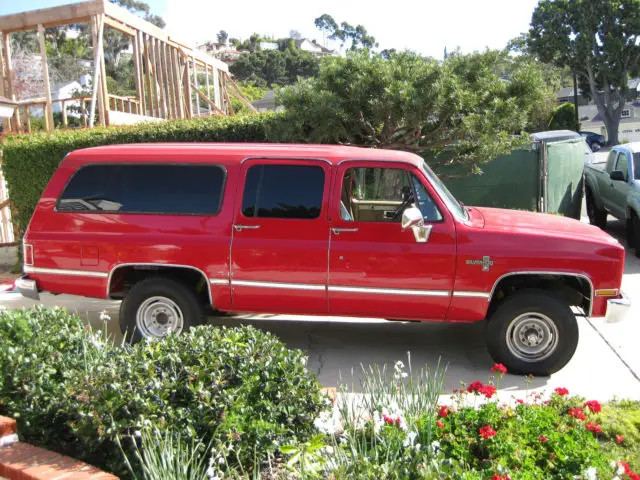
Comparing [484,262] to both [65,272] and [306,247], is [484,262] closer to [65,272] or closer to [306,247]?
[306,247]

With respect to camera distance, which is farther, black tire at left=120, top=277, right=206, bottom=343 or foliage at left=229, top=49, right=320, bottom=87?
foliage at left=229, top=49, right=320, bottom=87

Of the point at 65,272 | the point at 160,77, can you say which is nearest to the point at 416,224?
the point at 65,272

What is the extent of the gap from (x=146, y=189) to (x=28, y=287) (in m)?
1.58

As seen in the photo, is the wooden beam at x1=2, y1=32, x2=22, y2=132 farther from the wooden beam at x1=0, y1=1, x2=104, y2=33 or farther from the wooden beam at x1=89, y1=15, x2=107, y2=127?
the wooden beam at x1=89, y1=15, x2=107, y2=127

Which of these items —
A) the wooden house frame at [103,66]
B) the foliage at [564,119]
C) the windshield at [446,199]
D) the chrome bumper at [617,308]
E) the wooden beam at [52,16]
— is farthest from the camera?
the foliage at [564,119]

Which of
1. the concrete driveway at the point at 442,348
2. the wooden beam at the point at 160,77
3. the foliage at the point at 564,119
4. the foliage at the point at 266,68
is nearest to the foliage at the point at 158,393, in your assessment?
the concrete driveway at the point at 442,348

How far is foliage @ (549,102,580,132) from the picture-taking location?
1863 inches

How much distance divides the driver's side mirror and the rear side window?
1.85 metres

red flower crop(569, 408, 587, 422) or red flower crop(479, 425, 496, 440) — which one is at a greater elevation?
red flower crop(479, 425, 496, 440)

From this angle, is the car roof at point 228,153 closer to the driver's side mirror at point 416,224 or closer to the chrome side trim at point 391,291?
the driver's side mirror at point 416,224

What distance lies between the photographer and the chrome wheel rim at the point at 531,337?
19.5 feet

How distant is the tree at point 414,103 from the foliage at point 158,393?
601 cm

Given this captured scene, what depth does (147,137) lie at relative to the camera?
36.3ft

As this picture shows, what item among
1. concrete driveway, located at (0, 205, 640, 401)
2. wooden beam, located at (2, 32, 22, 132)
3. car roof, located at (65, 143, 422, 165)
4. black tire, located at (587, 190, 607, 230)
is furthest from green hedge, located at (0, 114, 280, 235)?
wooden beam, located at (2, 32, 22, 132)
